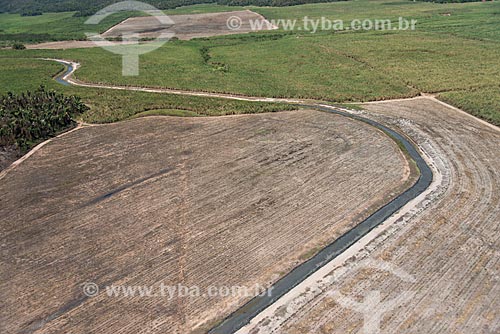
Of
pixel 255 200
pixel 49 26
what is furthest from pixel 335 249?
pixel 49 26

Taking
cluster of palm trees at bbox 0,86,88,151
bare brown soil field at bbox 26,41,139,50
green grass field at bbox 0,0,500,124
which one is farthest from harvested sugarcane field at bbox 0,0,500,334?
bare brown soil field at bbox 26,41,139,50

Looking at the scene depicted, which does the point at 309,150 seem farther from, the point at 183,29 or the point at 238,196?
the point at 183,29

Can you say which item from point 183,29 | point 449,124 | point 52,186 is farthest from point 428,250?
point 183,29

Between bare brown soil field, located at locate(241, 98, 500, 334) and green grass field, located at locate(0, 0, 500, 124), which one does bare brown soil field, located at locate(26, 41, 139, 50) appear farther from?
bare brown soil field, located at locate(241, 98, 500, 334)

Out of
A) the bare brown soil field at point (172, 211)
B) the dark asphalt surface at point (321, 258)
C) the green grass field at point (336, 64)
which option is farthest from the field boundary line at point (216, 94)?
the dark asphalt surface at point (321, 258)

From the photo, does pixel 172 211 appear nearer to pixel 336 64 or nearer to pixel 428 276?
pixel 428 276
